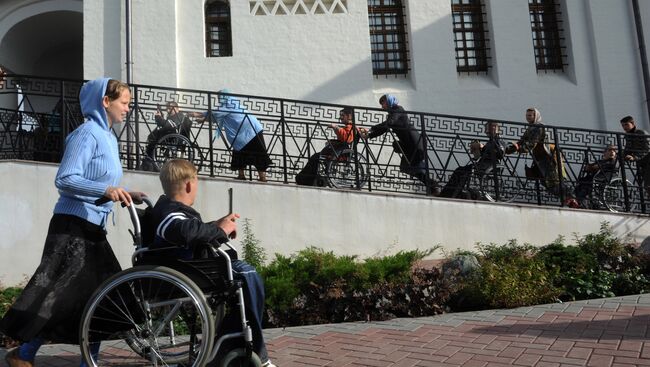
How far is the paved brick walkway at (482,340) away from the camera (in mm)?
4023

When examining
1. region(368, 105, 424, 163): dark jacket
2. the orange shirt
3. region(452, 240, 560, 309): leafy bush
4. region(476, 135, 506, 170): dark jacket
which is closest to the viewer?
region(452, 240, 560, 309): leafy bush

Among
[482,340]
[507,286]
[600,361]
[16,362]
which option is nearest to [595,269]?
[507,286]

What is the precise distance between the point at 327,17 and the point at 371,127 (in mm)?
5272

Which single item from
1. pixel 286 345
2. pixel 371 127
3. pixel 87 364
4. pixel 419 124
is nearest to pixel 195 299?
pixel 87 364

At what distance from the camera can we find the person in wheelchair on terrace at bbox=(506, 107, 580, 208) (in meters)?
10.2

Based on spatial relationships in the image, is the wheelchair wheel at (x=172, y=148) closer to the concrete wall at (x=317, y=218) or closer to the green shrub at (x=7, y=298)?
the concrete wall at (x=317, y=218)

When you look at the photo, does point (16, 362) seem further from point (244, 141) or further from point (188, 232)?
point (244, 141)

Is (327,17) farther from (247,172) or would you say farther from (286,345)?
(286,345)

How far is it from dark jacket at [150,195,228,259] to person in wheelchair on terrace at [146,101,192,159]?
18.9 feet

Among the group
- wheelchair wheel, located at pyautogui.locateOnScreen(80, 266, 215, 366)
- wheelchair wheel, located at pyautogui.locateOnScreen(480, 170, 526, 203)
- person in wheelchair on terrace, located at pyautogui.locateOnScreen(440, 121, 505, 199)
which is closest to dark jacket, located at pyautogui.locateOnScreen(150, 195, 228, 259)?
wheelchair wheel, located at pyautogui.locateOnScreen(80, 266, 215, 366)

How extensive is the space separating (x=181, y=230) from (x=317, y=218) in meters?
5.37

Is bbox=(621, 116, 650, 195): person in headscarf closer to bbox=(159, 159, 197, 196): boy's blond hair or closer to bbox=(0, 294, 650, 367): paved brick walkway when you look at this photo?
bbox=(0, 294, 650, 367): paved brick walkway

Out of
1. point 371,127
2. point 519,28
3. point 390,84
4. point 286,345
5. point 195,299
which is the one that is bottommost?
point 286,345

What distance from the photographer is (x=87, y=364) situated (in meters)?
3.28
